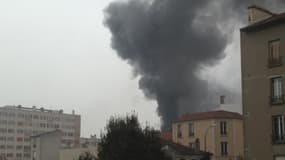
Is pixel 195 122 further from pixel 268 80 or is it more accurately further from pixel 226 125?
pixel 268 80

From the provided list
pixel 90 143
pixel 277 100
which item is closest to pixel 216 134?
pixel 277 100

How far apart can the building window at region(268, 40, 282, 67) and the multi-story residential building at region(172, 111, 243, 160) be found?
39.3 meters

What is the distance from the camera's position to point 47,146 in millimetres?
91938

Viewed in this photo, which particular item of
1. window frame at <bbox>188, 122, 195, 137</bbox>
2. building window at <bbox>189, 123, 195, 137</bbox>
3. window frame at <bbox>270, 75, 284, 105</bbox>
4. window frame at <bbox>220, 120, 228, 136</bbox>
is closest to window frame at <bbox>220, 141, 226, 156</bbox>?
window frame at <bbox>220, 120, 228, 136</bbox>

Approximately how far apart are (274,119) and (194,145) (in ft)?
138

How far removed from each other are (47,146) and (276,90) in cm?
6297

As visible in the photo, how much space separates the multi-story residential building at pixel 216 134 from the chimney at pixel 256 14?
36.9 m

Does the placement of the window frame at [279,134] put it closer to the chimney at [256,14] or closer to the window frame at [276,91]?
the window frame at [276,91]

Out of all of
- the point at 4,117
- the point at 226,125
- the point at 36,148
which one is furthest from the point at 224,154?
the point at 4,117

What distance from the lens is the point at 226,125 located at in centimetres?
7819

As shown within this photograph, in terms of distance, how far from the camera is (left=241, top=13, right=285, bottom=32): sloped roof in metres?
36.0

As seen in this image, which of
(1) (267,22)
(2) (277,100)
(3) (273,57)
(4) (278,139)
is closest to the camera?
(4) (278,139)

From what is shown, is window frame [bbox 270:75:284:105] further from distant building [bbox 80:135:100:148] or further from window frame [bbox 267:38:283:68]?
distant building [bbox 80:135:100:148]

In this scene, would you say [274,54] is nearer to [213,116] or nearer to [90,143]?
[213,116]
